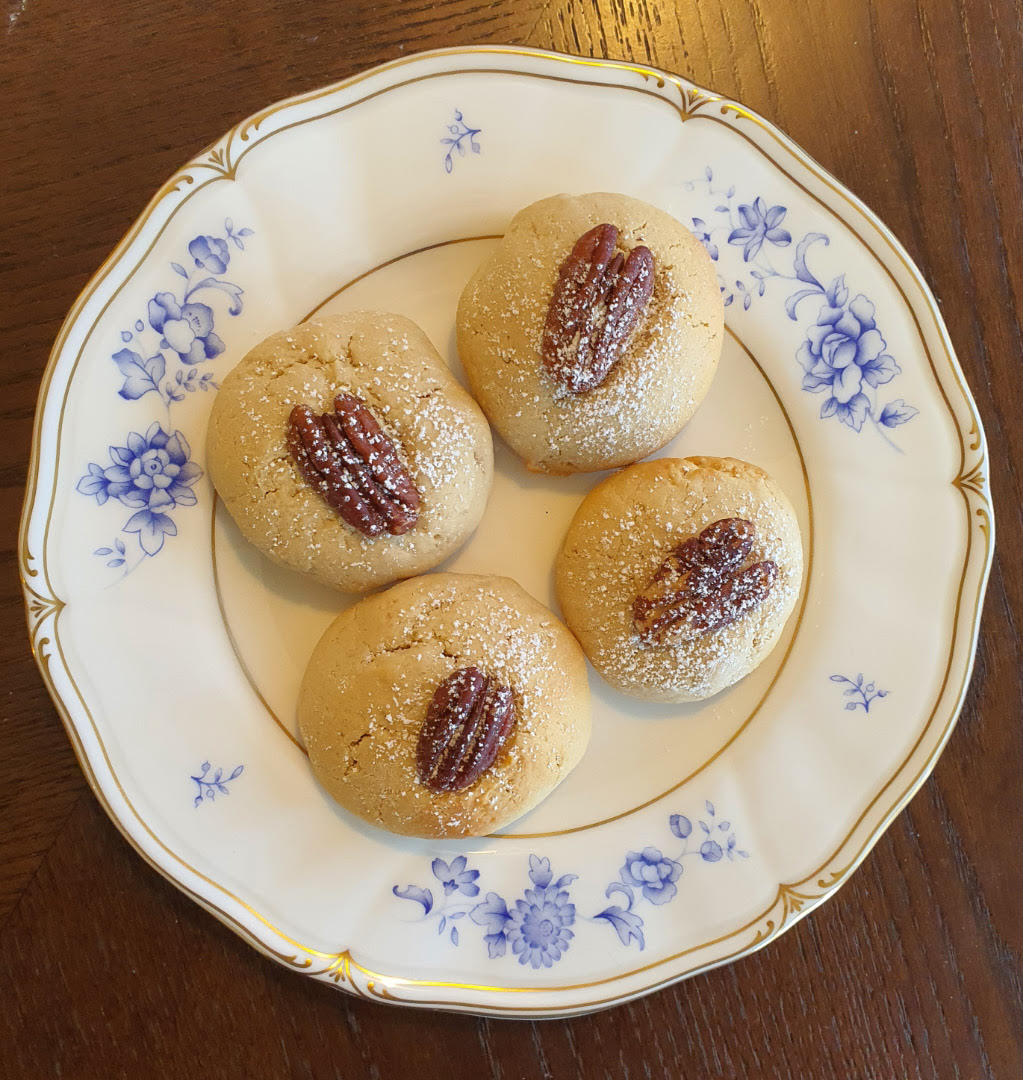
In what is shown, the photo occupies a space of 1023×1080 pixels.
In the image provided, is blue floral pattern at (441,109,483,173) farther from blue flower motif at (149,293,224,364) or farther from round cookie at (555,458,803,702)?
round cookie at (555,458,803,702)

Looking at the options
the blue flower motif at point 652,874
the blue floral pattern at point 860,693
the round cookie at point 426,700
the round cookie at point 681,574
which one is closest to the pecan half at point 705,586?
the round cookie at point 681,574

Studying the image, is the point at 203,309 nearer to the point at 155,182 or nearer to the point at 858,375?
the point at 155,182

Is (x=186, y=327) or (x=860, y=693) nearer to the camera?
(x=186, y=327)

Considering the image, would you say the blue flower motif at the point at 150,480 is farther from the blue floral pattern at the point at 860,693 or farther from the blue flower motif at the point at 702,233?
the blue floral pattern at the point at 860,693

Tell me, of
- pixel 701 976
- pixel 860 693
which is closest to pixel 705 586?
pixel 860 693

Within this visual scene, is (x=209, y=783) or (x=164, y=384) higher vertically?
(x=164, y=384)

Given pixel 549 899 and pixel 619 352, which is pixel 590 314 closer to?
pixel 619 352

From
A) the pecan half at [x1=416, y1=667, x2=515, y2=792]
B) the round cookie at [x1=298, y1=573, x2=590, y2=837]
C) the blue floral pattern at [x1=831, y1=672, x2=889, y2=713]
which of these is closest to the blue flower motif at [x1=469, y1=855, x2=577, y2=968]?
the round cookie at [x1=298, y1=573, x2=590, y2=837]
